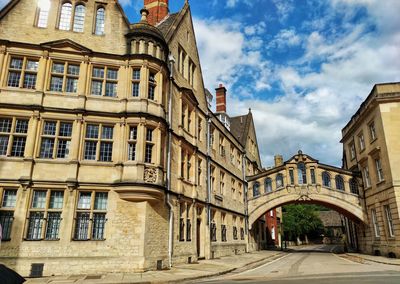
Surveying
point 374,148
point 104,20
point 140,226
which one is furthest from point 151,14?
point 374,148

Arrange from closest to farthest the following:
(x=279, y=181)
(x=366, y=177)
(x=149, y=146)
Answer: (x=149, y=146), (x=366, y=177), (x=279, y=181)

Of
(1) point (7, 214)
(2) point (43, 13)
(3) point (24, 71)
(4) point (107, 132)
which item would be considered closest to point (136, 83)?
(4) point (107, 132)

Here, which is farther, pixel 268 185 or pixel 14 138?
pixel 268 185

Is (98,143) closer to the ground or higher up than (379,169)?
closer to the ground

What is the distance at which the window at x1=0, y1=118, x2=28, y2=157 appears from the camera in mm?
15195

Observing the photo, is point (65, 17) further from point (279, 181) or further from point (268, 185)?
point (279, 181)

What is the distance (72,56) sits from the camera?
16969 mm

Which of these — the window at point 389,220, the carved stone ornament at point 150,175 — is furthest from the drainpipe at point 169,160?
the window at point 389,220

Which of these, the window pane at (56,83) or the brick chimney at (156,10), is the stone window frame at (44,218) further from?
the brick chimney at (156,10)

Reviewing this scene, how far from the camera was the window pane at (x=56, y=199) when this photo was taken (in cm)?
1506

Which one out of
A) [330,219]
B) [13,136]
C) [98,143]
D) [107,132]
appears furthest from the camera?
[330,219]

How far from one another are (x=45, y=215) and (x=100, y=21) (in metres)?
10.8

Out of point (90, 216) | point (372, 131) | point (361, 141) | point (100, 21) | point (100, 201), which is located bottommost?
point (90, 216)

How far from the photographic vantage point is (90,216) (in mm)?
15188
